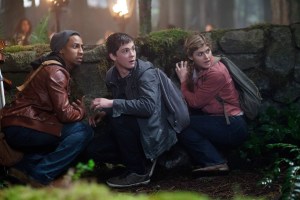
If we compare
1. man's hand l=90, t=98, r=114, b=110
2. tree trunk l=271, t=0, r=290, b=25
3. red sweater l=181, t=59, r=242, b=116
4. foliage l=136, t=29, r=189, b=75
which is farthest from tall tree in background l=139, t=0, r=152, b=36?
tree trunk l=271, t=0, r=290, b=25

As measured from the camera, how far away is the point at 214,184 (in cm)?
565

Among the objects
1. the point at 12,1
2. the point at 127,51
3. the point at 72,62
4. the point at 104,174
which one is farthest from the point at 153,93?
the point at 12,1

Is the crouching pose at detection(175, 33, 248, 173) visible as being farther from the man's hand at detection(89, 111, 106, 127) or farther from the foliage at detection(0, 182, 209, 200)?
the foliage at detection(0, 182, 209, 200)

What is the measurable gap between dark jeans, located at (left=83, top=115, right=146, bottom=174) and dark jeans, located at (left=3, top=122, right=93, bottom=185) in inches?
13.7

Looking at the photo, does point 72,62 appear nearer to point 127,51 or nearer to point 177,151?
point 127,51

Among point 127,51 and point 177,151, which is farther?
point 177,151

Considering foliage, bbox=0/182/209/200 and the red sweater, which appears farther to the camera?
the red sweater

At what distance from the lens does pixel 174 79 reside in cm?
644

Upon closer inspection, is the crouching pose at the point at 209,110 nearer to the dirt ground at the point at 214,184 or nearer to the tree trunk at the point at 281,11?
the dirt ground at the point at 214,184

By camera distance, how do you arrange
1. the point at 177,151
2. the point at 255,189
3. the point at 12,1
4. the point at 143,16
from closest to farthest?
1. the point at 255,189
2. the point at 177,151
3. the point at 143,16
4. the point at 12,1

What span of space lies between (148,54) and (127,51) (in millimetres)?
861

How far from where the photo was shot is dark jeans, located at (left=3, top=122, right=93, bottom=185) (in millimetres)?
5379

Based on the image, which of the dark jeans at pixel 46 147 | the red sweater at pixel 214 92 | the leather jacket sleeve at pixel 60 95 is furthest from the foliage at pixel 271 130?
the leather jacket sleeve at pixel 60 95

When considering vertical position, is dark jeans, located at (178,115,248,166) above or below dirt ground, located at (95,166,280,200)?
above
